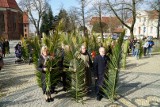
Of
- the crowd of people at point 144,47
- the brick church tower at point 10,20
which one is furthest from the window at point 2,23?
the crowd of people at point 144,47

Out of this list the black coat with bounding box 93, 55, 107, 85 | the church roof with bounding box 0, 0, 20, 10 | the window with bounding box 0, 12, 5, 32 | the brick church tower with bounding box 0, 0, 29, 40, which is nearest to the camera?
the black coat with bounding box 93, 55, 107, 85

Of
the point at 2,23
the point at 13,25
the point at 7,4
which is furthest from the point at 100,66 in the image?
the point at 7,4

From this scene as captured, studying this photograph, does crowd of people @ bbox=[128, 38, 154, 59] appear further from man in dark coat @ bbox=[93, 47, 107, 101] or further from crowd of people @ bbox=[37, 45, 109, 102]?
man in dark coat @ bbox=[93, 47, 107, 101]

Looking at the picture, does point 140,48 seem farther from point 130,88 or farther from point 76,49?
point 76,49

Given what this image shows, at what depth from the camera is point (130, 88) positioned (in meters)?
9.86

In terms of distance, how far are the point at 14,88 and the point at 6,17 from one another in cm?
5508

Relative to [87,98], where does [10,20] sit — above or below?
above

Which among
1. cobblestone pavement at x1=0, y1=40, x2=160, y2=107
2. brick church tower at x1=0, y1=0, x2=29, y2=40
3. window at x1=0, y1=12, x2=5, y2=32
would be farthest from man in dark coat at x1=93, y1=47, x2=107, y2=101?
window at x1=0, y1=12, x2=5, y2=32

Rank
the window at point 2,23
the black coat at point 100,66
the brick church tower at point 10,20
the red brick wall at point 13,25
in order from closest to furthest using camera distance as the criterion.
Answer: the black coat at point 100,66 < the window at point 2,23 < the brick church tower at point 10,20 < the red brick wall at point 13,25

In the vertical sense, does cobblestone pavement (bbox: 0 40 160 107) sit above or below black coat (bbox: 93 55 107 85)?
below

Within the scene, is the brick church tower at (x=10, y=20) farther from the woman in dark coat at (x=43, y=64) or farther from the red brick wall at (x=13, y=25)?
the woman in dark coat at (x=43, y=64)

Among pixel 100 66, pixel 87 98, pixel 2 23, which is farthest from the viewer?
pixel 2 23

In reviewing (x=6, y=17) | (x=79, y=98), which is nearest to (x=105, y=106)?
(x=79, y=98)

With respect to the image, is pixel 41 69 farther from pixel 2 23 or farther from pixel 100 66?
pixel 2 23
